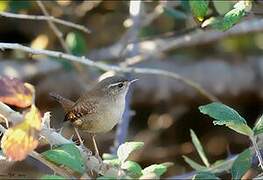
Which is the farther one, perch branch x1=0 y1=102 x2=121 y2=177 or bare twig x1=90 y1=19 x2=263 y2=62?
bare twig x1=90 y1=19 x2=263 y2=62

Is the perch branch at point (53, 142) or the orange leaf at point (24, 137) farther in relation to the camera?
the perch branch at point (53, 142)

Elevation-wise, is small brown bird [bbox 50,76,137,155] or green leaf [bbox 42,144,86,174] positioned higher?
green leaf [bbox 42,144,86,174]

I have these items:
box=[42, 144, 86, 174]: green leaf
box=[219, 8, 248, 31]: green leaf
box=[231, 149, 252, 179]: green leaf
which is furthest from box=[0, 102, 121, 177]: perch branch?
box=[219, 8, 248, 31]: green leaf

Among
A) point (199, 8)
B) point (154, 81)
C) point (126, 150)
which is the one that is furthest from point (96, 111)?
point (154, 81)

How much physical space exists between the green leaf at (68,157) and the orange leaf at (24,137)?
22 cm

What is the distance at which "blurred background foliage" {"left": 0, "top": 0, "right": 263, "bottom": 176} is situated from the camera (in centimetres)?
483

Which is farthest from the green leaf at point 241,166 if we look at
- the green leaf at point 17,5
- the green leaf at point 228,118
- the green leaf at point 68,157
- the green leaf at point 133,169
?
the green leaf at point 17,5

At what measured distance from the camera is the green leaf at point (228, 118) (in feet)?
6.90

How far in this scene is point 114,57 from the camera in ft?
15.5

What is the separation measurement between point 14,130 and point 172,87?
329cm

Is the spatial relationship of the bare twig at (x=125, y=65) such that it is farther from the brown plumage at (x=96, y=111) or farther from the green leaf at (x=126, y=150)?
the green leaf at (x=126, y=150)

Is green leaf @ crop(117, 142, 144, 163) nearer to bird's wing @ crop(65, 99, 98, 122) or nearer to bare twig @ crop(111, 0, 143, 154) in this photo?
bird's wing @ crop(65, 99, 98, 122)

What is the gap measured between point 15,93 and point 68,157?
361mm

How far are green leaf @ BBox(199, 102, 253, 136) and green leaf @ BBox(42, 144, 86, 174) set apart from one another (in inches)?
19.0
